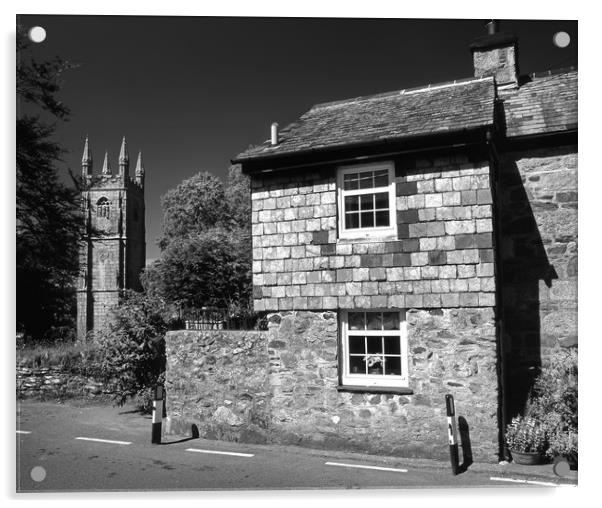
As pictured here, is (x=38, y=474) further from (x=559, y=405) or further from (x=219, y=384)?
(x=559, y=405)

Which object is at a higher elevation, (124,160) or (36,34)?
(36,34)

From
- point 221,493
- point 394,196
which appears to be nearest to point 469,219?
point 394,196

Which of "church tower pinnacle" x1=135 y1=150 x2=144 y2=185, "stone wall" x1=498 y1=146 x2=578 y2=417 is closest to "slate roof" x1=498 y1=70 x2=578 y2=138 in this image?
"stone wall" x1=498 y1=146 x2=578 y2=417

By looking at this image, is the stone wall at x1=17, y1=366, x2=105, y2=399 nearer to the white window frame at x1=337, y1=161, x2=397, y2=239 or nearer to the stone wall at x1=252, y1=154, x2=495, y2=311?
the stone wall at x1=252, y1=154, x2=495, y2=311

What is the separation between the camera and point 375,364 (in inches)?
297

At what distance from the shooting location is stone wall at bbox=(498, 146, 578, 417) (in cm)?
761

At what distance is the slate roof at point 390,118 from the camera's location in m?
7.29

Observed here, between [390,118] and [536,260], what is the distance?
2.94 m

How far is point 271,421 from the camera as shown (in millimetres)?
7934

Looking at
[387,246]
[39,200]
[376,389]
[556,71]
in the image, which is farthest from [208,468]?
[556,71]

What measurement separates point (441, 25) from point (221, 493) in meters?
6.17

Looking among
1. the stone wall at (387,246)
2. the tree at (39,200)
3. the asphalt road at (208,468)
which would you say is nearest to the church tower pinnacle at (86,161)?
the tree at (39,200)
